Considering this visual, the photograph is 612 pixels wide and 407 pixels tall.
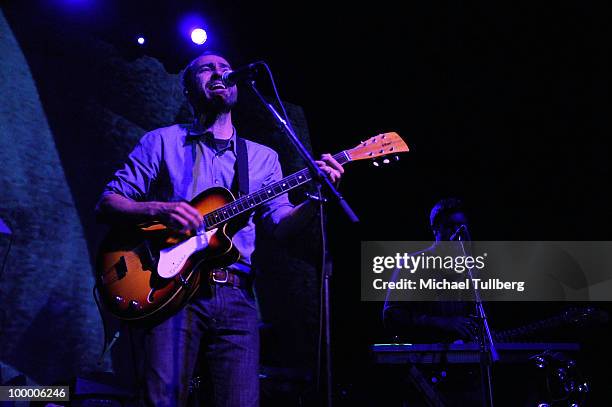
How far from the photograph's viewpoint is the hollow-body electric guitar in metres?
2.54

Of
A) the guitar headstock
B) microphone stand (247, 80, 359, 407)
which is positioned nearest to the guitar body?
microphone stand (247, 80, 359, 407)

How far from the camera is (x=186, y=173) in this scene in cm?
291

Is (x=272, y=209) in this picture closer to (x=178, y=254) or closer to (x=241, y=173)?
(x=241, y=173)

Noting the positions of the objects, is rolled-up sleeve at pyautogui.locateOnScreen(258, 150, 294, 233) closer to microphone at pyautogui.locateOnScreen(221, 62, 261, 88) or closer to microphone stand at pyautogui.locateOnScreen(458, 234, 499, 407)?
microphone at pyautogui.locateOnScreen(221, 62, 261, 88)

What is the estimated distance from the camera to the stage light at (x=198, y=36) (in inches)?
205

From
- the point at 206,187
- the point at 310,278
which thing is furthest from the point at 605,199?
the point at 206,187

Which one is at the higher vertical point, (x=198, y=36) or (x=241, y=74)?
(x=198, y=36)

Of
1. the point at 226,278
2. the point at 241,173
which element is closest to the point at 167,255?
the point at 226,278

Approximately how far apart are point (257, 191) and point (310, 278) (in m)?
3.00


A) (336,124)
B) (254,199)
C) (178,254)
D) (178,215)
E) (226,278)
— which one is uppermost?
(336,124)

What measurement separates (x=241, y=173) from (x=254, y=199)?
214 millimetres

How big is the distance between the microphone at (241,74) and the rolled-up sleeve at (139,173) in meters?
0.49

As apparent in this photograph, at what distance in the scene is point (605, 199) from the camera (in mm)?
6074

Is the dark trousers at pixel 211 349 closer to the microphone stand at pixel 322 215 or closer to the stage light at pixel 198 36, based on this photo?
the microphone stand at pixel 322 215
